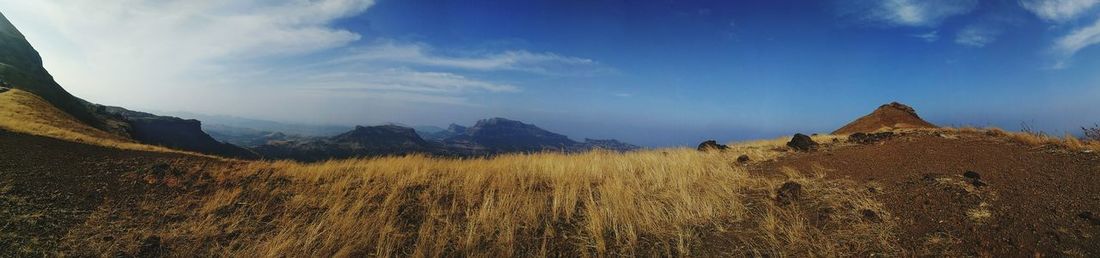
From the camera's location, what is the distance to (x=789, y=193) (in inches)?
293

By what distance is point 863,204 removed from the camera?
643 cm

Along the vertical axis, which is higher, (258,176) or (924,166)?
(924,166)

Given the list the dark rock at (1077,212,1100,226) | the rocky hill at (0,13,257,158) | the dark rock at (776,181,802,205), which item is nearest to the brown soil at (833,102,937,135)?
the dark rock at (776,181,802,205)

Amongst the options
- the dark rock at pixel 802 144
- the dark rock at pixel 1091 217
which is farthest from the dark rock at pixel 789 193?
the dark rock at pixel 802 144

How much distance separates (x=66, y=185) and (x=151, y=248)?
3.83 meters

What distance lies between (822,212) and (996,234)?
6.01 feet

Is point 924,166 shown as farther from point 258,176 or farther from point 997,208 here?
point 258,176

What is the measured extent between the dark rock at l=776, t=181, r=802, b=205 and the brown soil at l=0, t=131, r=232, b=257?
29.2 feet

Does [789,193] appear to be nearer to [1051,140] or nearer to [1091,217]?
[1091,217]

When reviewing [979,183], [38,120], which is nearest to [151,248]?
[979,183]

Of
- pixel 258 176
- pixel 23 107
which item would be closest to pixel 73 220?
pixel 258 176

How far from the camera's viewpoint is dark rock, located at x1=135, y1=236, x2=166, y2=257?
18.6ft

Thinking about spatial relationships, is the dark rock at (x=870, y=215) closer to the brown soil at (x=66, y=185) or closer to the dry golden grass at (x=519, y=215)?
the dry golden grass at (x=519, y=215)

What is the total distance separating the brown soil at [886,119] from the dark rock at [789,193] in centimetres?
1857
